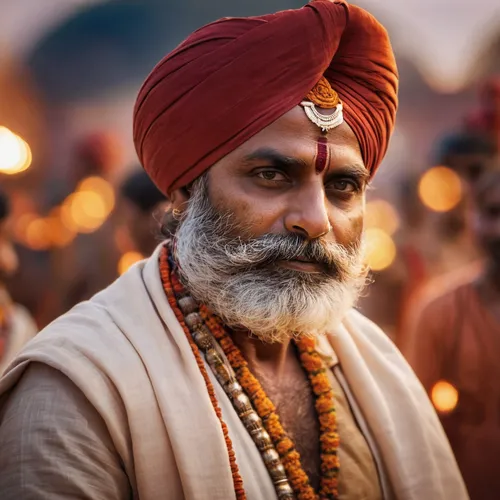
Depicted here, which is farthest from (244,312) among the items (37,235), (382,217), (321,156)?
(382,217)

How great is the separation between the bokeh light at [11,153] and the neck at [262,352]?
13.9ft

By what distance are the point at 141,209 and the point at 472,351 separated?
2.95 meters

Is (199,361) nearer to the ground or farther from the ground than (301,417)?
farther from the ground

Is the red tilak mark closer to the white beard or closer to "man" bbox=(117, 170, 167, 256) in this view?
the white beard

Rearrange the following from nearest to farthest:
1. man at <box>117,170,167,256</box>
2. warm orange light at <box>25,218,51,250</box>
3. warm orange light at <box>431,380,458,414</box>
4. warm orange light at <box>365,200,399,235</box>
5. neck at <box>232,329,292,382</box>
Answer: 1. neck at <box>232,329,292,382</box>
2. warm orange light at <box>431,380,458,414</box>
3. man at <box>117,170,167,256</box>
4. warm orange light at <box>25,218,51,250</box>
5. warm orange light at <box>365,200,399,235</box>

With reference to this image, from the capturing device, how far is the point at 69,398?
1963 millimetres

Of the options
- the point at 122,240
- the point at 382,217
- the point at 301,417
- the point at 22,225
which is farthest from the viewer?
the point at 382,217

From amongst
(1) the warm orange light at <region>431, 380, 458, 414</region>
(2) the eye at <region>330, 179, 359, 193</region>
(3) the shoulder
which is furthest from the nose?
(1) the warm orange light at <region>431, 380, 458, 414</region>

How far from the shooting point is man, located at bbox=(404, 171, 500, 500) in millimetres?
3658

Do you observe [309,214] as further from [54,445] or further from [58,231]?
[58,231]

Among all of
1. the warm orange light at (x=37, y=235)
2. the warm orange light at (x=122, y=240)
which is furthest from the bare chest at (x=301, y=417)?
the warm orange light at (x=37, y=235)

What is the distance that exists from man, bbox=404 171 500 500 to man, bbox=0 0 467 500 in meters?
1.24

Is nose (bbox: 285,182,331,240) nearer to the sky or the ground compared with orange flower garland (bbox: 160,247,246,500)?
nearer to the sky

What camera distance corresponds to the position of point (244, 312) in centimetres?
225
